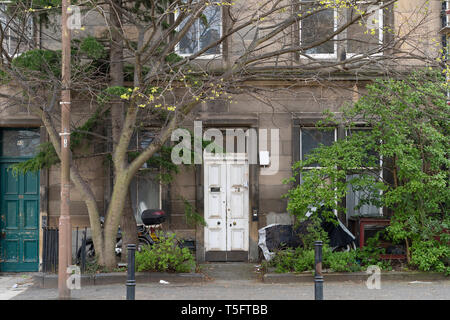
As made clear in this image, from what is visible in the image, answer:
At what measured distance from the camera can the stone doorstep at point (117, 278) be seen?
10.8 meters

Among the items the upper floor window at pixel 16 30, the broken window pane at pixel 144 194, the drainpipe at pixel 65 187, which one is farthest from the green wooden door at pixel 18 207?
the drainpipe at pixel 65 187

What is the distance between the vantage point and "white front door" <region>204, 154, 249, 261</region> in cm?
1359

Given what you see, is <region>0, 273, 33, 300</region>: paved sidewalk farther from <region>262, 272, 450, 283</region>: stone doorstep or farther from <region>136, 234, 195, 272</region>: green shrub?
<region>262, 272, 450, 283</region>: stone doorstep

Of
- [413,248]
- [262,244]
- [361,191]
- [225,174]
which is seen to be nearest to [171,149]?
[225,174]

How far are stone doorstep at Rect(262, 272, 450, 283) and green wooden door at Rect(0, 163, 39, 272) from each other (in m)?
5.90

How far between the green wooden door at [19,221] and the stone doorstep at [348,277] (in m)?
5.90

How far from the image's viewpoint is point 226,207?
13680mm

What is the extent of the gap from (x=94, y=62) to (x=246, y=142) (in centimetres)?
409

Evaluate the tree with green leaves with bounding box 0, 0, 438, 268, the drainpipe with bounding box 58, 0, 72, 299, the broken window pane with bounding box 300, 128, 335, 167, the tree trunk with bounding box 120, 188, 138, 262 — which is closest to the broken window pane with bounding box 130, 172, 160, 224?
the tree with green leaves with bounding box 0, 0, 438, 268

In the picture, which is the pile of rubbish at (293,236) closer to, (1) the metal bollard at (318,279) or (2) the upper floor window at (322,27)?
(1) the metal bollard at (318,279)

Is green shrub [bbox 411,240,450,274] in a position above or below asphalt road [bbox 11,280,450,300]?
above

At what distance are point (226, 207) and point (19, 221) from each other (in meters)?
5.04

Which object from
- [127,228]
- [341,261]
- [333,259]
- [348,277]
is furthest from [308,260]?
[127,228]

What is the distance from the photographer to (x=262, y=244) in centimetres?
1256
